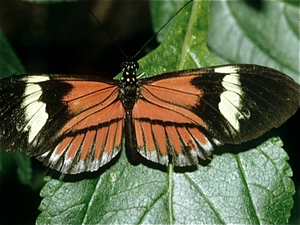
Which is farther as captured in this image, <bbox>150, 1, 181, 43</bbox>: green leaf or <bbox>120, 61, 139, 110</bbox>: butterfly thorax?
<bbox>150, 1, 181, 43</bbox>: green leaf

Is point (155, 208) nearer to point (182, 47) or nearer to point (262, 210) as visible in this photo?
point (262, 210)

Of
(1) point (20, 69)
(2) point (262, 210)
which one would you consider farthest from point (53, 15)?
(2) point (262, 210)

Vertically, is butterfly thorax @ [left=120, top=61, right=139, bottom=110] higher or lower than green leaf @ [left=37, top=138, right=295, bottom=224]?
higher

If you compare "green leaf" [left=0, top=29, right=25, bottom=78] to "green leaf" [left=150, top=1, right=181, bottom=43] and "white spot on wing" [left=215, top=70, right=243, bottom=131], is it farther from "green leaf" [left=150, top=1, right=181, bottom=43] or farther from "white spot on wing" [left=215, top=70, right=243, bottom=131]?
"white spot on wing" [left=215, top=70, right=243, bottom=131]

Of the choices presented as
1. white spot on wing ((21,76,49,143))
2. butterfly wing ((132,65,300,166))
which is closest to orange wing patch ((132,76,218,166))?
butterfly wing ((132,65,300,166))

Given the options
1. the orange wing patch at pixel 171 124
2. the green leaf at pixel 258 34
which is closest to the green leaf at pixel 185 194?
the orange wing patch at pixel 171 124

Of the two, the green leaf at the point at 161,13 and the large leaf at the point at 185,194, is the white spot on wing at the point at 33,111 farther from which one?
the green leaf at the point at 161,13
